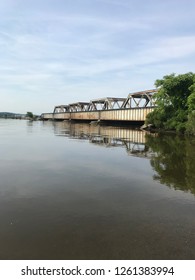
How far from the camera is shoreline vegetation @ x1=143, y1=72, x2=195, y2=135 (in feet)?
183

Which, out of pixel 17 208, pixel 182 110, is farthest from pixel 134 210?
pixel 182 110

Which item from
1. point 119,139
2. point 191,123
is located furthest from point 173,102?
point 119,139

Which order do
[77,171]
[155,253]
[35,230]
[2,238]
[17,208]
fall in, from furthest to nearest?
[77,171], [17,208], [35,230], [2,238], [155,253]

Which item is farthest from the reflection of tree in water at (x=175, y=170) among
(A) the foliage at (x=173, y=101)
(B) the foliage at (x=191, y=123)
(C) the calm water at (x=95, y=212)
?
(A) the foliage at (x=173, y=101)

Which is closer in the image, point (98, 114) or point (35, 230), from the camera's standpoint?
point (35, 230)

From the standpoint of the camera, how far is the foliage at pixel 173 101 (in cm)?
5616

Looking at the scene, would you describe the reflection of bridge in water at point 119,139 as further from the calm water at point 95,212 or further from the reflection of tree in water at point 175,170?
the calm water at point 95,212

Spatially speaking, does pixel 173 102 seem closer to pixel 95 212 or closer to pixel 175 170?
pixel 175 170

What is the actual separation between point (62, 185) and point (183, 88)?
50.0 m

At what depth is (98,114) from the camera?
10462 centimetres

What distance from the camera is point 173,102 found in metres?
59.8

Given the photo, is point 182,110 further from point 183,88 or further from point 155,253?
point 155,253

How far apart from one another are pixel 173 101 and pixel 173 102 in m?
0.22

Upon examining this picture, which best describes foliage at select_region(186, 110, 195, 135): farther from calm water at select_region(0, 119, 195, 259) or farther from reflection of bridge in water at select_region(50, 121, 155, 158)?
calm water at select_region(0, 119, 195, 259)
